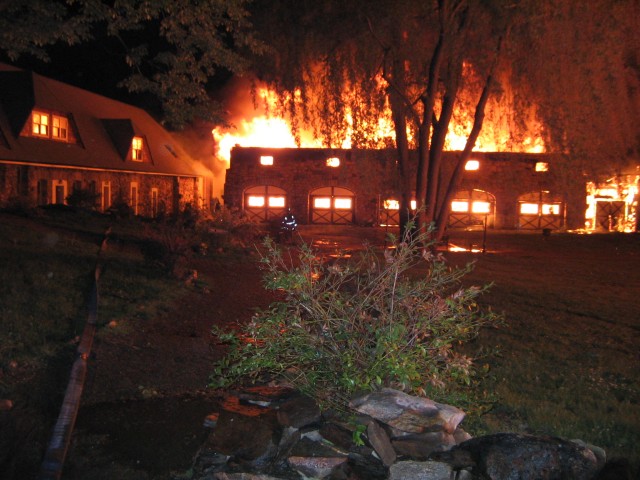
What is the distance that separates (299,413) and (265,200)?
33.9 metres

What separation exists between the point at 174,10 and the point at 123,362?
719cm

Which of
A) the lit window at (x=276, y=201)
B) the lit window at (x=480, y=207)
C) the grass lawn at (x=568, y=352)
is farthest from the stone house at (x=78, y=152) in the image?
the lit window at (x=480, y=207)

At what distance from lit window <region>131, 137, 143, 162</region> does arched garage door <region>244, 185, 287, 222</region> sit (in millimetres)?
8047

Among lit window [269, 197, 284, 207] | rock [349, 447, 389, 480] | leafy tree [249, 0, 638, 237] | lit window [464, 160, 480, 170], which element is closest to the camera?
rock [349, 447, 389, 480]

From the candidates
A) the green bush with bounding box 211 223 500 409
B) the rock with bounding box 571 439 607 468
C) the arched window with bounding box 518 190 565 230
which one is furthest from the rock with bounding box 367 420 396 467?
the arched window with bounding box 518 190 565 230

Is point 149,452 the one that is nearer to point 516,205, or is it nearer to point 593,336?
point 593,336

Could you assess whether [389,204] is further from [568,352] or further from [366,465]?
[366,465]

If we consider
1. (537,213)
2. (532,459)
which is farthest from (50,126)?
(537,213)

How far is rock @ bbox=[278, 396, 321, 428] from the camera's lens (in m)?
5.41

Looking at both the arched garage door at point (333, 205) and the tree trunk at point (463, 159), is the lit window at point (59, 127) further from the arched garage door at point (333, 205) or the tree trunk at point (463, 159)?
the tree trunk at point (463, 159)

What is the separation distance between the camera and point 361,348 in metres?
5.54

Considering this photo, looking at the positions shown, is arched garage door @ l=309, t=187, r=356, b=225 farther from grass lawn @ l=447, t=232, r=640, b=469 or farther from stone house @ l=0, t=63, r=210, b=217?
grass lawn @ l=447, t=232, r=640, b=469

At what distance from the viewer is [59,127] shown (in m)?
27.0

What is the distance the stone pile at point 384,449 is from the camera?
15.6 ft
